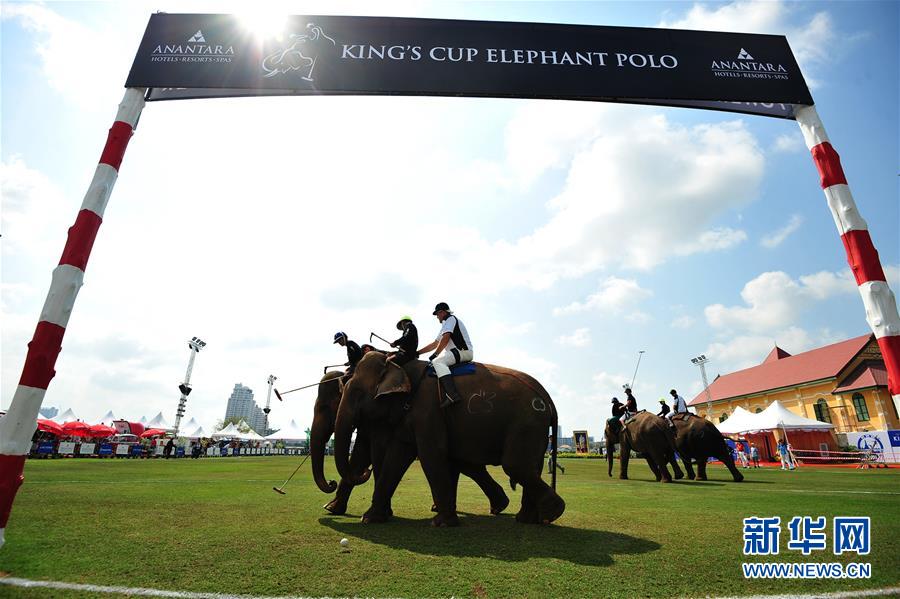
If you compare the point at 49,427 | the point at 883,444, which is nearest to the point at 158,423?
the point at 49,427

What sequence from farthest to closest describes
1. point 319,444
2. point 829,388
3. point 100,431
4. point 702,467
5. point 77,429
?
point 829,388 → point 100,431 → point 77,429 → point 702,467 → point 319,444

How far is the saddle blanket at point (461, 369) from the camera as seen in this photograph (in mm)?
6332

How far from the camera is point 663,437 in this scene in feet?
42.8

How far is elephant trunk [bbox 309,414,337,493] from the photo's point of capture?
23.2 ft

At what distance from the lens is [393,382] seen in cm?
623

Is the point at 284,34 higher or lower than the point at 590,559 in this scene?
higher

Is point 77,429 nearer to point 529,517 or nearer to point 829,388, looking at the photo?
point 529,517

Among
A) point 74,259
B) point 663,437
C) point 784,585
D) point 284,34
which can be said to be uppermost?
point 284,34

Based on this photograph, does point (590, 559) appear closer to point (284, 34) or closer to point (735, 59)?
point (735, 59)

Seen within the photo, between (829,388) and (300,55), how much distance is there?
5619cm

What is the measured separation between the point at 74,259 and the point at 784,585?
6.68 m

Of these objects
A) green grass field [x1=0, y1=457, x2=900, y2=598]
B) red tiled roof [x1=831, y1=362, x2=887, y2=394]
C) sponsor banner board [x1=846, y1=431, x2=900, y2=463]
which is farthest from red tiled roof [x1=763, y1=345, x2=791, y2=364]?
green grass field [x1=0, y1=457, x2=900, y2=598]

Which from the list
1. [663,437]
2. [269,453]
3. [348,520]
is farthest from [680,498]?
[269,453]

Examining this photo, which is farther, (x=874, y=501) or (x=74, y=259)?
(x=874, y=501)
